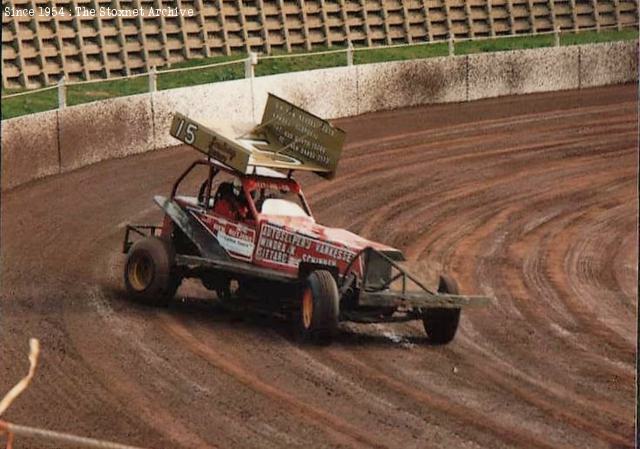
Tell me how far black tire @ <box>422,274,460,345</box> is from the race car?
0.4 inches

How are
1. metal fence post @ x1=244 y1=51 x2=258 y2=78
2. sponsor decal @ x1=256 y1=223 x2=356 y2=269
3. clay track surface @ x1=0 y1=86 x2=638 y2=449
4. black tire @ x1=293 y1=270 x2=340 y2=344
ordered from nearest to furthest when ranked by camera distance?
clay track surface @ x1=0 y1=86 x2=638 y2=449
black tire @ x1=293 y1=270 x2=340 y2=344
sponsor decal @ x1=256 y1=223 x2=356 y2=269
metal fence post @ x1=244 y1=51 x2=258 y2=78

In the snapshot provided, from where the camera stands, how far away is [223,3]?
26156 mm

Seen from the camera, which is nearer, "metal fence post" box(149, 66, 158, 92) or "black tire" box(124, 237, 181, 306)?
"black tire" box(124, 237, 181, 306)

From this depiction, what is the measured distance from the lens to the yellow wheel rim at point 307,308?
13562mm

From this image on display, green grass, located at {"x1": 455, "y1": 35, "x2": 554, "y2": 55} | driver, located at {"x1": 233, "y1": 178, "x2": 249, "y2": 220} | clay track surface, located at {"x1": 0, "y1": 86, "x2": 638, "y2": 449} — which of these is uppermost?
driver, located at {"x1": 233, "y1": 178, "x2": 249, "y2": 220}

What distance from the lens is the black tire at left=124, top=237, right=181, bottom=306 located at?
14.6 m

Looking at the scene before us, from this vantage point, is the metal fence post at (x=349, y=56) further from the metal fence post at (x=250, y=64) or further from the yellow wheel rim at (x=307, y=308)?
the yellow wheel rim at (x=307, y=308)

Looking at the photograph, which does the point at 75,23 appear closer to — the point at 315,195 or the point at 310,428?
the point at 315,195

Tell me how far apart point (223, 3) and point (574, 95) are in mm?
7164

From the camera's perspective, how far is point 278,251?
46.8ft

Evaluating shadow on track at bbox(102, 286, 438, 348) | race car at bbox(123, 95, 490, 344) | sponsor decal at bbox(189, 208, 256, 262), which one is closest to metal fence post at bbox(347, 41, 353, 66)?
race car at bbox(123, 95, 490, 344)

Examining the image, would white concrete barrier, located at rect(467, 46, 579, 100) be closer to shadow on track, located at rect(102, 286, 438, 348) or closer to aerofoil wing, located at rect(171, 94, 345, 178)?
aerofoil wing, located at rect(171, 94, 345, 178)

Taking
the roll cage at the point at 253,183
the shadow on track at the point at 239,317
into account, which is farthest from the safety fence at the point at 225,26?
the shadow on track at the point at 239,317

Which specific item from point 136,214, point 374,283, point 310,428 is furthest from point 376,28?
point 310,428
